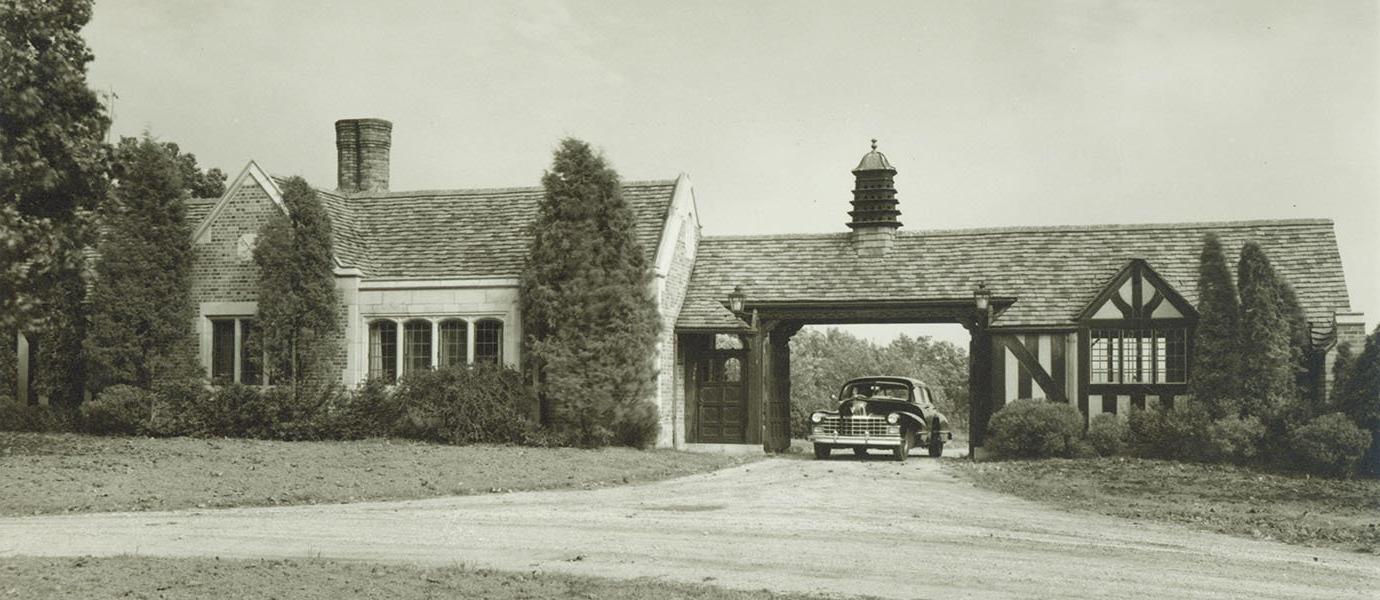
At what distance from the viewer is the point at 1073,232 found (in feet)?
89.1

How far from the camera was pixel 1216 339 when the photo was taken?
22422mm

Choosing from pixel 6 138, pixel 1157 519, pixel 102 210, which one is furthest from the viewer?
pixel 102 210

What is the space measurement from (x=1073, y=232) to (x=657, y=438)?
952 centimetres

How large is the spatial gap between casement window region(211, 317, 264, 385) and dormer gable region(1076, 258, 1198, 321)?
1565 centimetres

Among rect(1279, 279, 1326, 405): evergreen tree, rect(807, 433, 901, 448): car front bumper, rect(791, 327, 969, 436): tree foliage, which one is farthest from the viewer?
rect(791, 327, 969, 436): tree foliage

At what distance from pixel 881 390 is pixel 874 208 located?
15.8ft

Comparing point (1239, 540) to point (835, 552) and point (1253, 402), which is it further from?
point (1253, 402)

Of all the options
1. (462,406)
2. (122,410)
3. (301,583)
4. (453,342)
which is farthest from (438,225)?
(301,583)

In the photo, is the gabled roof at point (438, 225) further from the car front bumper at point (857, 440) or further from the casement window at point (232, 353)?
the car front bumper at point (857, 440)

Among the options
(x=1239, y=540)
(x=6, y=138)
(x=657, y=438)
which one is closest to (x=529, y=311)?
(x=657, y=438)

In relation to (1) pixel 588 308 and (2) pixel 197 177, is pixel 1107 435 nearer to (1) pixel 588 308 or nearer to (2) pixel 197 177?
(1) pixel 588 308

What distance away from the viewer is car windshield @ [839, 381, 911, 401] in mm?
24922

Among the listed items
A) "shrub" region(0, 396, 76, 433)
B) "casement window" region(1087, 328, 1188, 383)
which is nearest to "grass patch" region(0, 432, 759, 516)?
"shrub" region(0, 396, 76, 433)

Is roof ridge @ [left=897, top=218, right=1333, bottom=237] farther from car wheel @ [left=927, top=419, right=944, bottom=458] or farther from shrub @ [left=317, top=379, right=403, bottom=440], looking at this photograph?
shrub @ [left=317, top=379, right=403, bottom=440]
